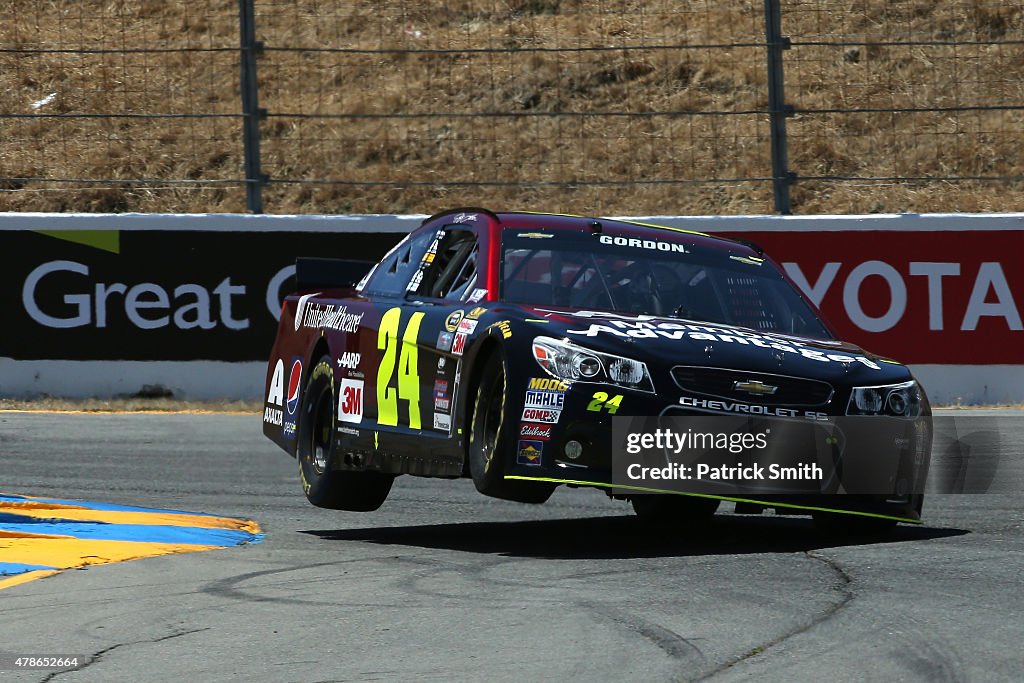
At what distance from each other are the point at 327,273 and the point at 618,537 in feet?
7.62

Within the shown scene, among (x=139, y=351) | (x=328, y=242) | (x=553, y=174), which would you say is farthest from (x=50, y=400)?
(x=553, y=174)

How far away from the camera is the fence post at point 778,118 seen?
603 inches

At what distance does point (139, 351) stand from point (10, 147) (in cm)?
296

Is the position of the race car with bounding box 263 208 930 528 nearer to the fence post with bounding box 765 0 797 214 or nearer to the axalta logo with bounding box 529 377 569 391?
the axalta logo with bounding box 529 377 569 391

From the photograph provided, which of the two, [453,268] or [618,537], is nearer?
[618,537]

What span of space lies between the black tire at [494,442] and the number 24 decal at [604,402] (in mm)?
334

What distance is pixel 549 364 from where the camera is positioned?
7.18m

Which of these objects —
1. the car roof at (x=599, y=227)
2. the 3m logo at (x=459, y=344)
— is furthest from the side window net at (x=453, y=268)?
the 3m logo at (x=459, y=344)

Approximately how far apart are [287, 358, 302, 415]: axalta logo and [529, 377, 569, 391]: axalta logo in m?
2.67

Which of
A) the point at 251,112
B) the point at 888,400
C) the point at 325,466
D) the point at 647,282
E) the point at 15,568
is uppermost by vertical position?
the point at 251,112

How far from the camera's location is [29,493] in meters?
9.95

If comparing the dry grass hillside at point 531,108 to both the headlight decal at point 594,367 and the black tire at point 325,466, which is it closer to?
the black tire at point 325,466

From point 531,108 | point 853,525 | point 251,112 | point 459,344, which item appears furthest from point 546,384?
point 531,108

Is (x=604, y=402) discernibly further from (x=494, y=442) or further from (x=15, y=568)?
(x=15, y=568)
